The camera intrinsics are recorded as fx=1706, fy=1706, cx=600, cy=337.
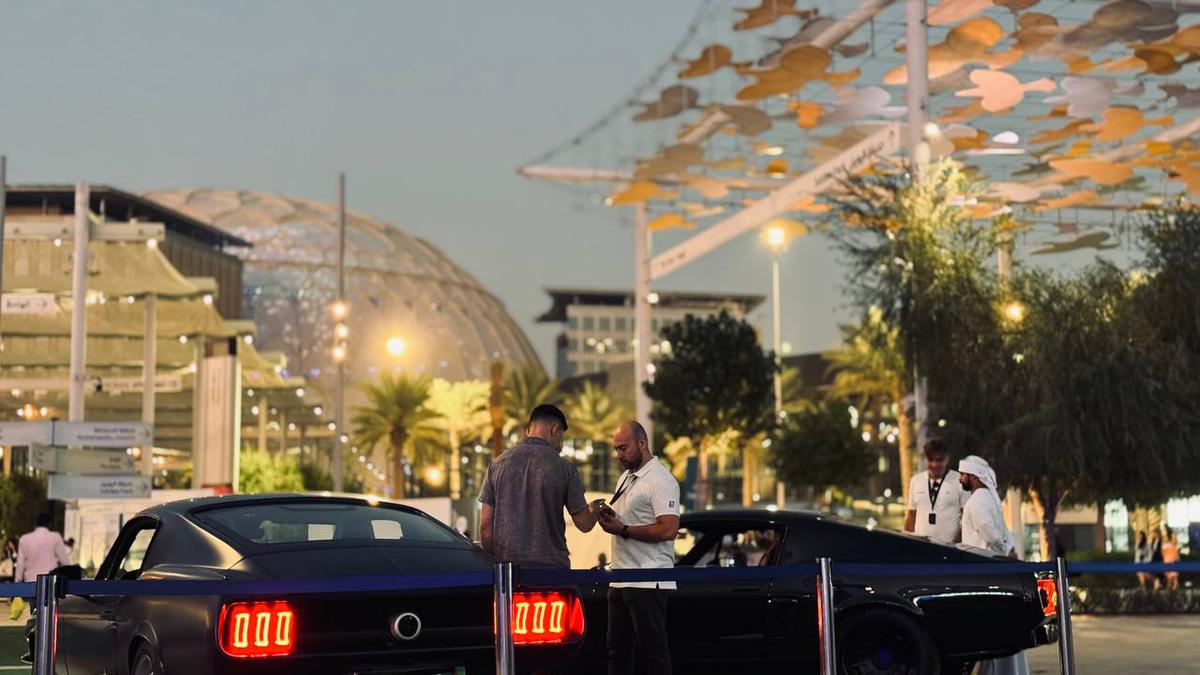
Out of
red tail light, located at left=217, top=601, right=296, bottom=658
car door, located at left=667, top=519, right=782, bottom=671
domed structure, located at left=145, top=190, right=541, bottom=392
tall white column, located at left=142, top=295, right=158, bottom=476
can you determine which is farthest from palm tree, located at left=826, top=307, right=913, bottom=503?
red tail light, located at left=217, top=601, right=296, bottom=658

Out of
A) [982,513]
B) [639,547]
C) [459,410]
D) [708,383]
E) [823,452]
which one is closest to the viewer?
[639,547]

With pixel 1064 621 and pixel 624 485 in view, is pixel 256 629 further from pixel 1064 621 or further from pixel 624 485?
pixel 1064 621

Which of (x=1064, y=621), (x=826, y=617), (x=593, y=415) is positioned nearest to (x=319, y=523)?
(x=826, y=617)

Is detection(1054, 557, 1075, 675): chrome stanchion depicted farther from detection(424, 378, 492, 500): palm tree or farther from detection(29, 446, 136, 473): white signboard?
detection(424, 378, 492, 500): palm tree

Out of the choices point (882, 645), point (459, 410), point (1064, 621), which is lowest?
point (882, 645)

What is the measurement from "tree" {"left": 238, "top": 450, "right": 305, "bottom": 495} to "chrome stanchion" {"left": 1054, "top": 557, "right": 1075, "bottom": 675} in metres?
48.0

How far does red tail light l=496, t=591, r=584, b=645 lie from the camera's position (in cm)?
886

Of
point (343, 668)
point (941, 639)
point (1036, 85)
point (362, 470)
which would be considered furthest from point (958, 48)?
point (362, 470)

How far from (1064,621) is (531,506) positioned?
3.24 metres

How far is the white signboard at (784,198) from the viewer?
33.7 metres

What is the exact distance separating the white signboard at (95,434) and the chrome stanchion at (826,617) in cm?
2117

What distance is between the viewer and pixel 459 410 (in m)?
76.4

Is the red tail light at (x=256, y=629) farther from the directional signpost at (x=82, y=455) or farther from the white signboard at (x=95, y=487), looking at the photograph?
the directional signpost at (x=82, y=455)

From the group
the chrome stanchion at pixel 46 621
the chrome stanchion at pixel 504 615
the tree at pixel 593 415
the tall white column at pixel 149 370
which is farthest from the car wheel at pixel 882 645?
the tree at pixel 593 415
